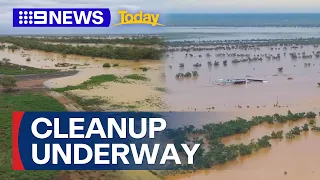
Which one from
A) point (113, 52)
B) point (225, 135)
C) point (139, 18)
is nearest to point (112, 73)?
point (113, 52)

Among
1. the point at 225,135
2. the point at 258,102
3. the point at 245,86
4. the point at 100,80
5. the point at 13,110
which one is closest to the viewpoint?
the point at 13,110

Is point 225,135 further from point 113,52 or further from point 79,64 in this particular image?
point 113,52

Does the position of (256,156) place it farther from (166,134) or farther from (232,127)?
(166,134)

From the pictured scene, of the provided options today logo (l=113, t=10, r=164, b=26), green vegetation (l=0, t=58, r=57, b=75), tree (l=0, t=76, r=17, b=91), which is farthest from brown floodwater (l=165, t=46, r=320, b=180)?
green vegetation (l=0, t=58, r=57, b=75)

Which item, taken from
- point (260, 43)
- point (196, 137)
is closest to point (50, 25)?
point (196, 137)

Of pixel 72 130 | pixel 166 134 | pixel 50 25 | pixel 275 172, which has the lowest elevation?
pixel 275 172
